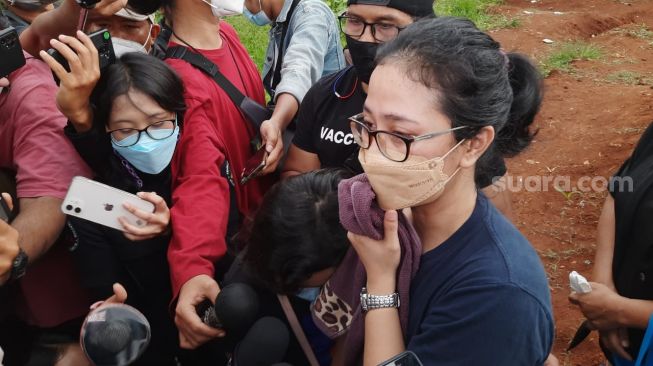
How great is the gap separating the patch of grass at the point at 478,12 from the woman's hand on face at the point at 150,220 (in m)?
6.91

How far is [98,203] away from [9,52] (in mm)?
600

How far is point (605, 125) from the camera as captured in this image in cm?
550

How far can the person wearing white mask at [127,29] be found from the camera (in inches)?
99.0

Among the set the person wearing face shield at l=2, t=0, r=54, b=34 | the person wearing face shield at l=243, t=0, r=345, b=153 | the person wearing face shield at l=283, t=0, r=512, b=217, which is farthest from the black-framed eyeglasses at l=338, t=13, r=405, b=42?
the person wearing face shield at l=2, t=0, r=54, b=34

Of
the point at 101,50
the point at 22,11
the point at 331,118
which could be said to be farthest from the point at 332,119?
the point at 22,11

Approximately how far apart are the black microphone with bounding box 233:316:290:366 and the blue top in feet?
1.32

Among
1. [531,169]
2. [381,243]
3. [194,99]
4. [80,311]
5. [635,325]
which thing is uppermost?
[381,243]

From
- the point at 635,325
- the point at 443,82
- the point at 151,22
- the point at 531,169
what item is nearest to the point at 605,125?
the point at 531,169

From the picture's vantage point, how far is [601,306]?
7.29 ft

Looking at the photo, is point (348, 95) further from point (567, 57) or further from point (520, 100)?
point (567, 57)

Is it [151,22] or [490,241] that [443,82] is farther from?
[151,22]

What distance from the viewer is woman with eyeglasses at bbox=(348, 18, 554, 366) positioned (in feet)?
4.37

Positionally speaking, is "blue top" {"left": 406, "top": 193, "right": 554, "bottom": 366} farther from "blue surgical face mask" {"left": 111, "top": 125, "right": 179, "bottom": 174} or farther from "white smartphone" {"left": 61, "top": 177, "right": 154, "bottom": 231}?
"blue surgical face mask" {"left": 111, "top": 125, "right": 179, "bottom": 174}

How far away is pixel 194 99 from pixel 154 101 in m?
0.18
